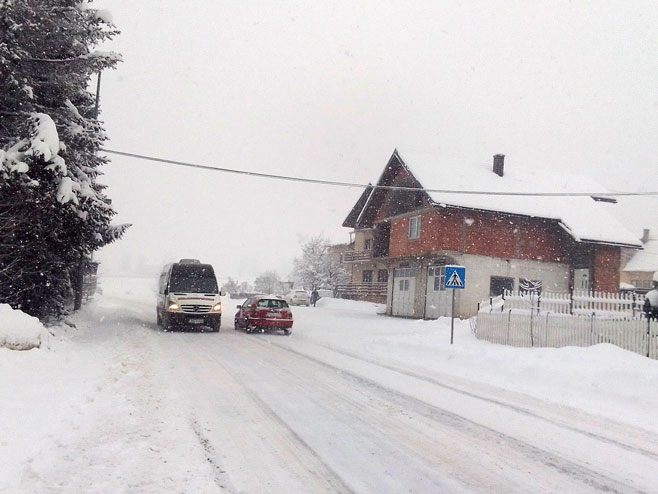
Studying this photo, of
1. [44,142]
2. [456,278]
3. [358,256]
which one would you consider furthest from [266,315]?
[358,256]

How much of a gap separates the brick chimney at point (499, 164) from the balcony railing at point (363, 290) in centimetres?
1461

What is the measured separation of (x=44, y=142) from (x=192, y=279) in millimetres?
10214

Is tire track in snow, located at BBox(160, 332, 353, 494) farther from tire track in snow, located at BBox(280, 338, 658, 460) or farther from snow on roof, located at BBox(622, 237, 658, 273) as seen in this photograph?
snow on roof, located at BBox(622, 237, 658, 273)

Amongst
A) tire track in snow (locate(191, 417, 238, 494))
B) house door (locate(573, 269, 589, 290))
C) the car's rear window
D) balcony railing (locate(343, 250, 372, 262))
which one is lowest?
tire track in snow (locate(191, 417, 238, 494))

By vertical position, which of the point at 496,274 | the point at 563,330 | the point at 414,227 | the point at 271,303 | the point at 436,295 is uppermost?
the point at 414,227

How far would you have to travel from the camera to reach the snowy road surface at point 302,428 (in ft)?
15.7

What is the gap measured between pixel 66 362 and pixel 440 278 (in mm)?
23310

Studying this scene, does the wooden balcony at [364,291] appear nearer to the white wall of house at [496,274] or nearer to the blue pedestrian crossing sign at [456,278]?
the white wall of house at [496,274]

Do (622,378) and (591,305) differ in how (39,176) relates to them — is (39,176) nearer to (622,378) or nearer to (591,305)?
(622,378)

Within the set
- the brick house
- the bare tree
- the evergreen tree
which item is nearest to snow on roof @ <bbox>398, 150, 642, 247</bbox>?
the brick house

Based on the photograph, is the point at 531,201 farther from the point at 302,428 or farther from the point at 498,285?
the point at 302,428

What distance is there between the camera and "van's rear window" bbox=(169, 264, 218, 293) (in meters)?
19.9

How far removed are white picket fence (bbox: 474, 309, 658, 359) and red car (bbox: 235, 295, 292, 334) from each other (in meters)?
7.18

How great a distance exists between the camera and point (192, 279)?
66.6ft
